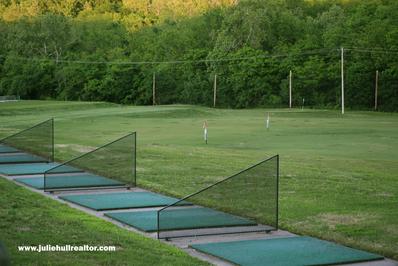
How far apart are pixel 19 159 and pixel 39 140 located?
177 cm

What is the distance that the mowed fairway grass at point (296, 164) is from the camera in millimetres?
13469

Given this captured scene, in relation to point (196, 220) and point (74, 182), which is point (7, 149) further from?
point (196, 220)

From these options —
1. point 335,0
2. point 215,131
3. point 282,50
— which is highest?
point 335,0

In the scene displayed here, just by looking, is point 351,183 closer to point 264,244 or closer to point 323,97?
point 264,244

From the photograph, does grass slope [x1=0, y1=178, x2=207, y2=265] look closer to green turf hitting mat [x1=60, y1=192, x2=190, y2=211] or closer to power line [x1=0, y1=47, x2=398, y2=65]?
green turf hitting mat [x1=60, y1=192, x2=190, y2=211]

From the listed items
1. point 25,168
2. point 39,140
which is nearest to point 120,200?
point 25,168

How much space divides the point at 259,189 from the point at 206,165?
964 centimetres

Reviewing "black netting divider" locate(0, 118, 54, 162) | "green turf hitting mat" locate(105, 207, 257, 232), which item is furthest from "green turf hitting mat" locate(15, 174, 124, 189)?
"black netting divider" locate(0, 118, 54, 162)

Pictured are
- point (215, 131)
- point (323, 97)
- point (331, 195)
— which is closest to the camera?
point (331, 195)

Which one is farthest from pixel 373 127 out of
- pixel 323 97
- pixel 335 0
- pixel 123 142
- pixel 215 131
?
pixel 335 0

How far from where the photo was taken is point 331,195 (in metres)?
16.8

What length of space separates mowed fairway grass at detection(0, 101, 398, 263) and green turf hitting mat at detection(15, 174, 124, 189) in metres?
0.90

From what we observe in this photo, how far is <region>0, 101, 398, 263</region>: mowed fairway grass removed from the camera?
13.5 m

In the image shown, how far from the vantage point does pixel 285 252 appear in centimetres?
1134
